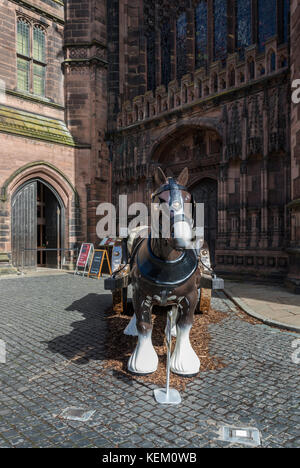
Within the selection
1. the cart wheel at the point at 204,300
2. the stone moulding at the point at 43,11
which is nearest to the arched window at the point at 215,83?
the stone moulding at the point at 43,11

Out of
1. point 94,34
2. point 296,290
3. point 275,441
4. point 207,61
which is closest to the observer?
point 275,441

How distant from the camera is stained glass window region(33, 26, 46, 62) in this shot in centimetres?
1501

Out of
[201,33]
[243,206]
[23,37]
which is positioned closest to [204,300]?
[243,206]

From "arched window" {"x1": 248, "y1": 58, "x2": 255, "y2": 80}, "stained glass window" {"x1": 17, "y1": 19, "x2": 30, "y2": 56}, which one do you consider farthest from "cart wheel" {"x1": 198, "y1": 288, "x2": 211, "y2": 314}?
"stained glass window" {"x1": 17, "y1": 19, "x2": 30, "y2": 56}

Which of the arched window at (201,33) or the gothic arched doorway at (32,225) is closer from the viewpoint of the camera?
the arched window at (201,33)

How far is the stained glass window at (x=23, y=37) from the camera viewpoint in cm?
1445

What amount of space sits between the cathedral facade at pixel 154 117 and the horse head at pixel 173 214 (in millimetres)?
6793

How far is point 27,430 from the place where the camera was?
252 centimetres

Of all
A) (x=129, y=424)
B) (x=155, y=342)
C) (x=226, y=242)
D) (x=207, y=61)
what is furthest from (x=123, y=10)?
(x=129, y=424)

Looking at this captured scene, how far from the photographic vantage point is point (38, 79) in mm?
15242

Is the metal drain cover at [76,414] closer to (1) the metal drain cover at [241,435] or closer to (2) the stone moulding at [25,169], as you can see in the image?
(1) the metal drain cover at [241,435]

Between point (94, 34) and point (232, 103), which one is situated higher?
point (94, 34)
